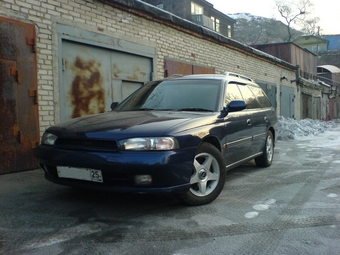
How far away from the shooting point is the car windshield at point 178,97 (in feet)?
15.2

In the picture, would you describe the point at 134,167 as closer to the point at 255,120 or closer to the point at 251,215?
the point at 251,215

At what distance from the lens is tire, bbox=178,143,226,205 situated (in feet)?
12.7

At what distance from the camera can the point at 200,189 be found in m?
3.99

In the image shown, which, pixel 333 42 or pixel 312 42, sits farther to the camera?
pixel 333 42

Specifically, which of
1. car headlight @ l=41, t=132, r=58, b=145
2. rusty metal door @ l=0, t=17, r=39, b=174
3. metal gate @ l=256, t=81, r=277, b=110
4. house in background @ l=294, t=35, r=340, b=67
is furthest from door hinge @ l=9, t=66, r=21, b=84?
house in background @ l=294, t=35, r=340, b=67

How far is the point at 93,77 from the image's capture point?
757 cm

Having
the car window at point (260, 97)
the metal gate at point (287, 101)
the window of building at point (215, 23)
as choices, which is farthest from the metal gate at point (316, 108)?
the car window at point (260, 97)

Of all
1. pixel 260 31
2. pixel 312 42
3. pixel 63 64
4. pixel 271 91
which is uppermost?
pixel 260 31

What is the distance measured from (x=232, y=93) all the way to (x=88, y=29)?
3732 millimetres

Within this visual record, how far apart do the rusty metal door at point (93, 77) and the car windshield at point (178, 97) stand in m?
2.22

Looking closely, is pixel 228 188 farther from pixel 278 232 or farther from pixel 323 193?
pixel 278 232

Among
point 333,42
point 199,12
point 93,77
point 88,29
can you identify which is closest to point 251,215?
point 93,77

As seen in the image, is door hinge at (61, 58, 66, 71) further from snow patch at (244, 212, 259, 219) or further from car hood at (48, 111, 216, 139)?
snow patch at (244, 212, 259, 219)

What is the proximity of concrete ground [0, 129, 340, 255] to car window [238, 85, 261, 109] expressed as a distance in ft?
4.32
